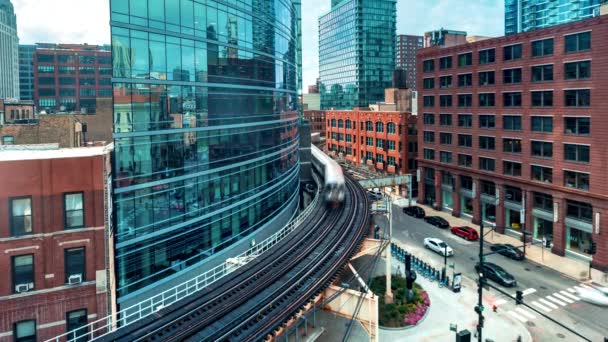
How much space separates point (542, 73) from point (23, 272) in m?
47.6

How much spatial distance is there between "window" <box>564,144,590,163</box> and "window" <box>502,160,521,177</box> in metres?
6.51

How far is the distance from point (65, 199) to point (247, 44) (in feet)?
65.2

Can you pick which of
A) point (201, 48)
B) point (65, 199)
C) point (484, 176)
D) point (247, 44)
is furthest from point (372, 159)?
point (65, 199)

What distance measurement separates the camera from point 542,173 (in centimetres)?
4650

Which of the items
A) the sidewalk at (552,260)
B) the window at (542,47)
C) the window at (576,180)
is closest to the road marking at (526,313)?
the sidewalk at (552,260)

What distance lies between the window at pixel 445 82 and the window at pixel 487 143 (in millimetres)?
9464

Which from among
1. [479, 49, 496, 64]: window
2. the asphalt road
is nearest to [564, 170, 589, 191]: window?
the asphalt road

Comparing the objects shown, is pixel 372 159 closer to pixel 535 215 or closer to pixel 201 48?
pixel 535 215

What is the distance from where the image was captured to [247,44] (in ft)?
117

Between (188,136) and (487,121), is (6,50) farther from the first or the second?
(487,121)

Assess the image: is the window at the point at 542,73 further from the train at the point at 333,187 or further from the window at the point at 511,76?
the train at the point at 333,187

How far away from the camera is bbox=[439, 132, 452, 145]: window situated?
2401 inches

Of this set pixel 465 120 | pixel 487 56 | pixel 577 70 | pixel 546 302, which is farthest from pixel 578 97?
pixel 546 302

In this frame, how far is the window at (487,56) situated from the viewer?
172 ft
